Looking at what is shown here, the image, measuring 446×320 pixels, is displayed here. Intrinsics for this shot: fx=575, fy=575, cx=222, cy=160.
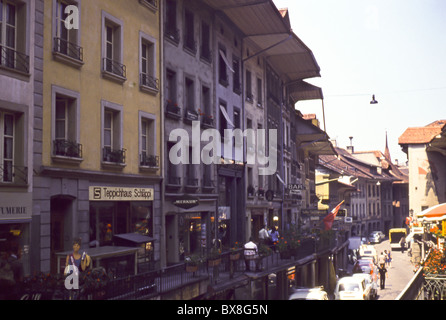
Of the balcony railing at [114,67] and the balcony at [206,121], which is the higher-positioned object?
the balcony railing at [114,67]

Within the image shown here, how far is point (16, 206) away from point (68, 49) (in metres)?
5.63

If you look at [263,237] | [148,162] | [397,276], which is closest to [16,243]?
[148,162]

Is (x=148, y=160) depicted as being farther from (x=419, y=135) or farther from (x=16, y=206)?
(x=419, y=135)

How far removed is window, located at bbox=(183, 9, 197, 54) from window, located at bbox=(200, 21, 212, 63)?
1.27 meters

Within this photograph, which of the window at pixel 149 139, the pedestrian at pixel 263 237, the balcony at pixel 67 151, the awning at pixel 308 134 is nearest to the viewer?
the balcony at pixel 67 151

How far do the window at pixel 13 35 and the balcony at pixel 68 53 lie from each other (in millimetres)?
1420

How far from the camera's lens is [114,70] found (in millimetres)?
21297

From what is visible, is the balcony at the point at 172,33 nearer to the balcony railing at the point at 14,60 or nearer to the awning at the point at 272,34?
the awning at the point at 272,34

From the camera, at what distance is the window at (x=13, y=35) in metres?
15.6

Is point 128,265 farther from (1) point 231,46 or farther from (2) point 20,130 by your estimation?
(1) point 231,46

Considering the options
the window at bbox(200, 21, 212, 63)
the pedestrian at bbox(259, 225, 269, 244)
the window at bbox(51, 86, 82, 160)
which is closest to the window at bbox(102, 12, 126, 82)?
the window at bbox(51, 86, 82, 160)

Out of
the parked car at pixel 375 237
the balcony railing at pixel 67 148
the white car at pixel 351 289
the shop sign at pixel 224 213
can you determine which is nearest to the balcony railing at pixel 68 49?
the balcony railing at pixel 67 148
